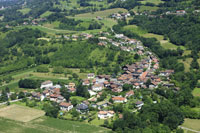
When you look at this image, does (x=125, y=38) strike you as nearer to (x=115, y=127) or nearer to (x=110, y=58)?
(x=110, y=58)

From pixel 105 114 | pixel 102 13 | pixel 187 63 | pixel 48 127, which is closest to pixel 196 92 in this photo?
pixel 187 63

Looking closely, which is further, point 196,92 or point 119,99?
point 196,92

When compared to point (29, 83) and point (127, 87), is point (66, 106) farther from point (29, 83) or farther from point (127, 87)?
point (29, 83)

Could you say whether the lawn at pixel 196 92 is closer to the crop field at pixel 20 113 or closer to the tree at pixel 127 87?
the tree at pixel 127 87

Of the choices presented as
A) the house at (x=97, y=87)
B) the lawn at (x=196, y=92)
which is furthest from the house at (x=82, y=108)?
the lawn at (x=196, y=92)

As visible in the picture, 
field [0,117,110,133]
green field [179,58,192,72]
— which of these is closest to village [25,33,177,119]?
field [0,117,110,133]

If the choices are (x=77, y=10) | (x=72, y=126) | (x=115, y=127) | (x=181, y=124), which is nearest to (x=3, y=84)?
(x=72, y=126)
